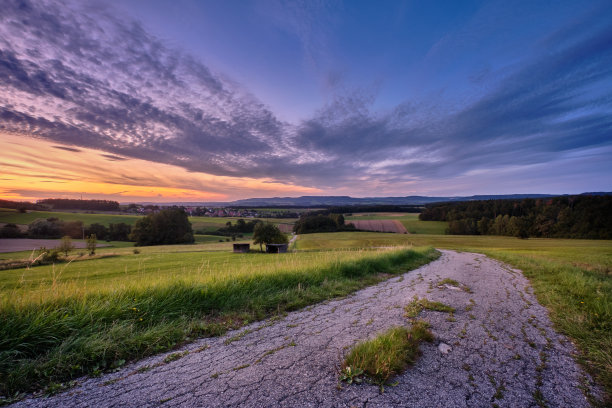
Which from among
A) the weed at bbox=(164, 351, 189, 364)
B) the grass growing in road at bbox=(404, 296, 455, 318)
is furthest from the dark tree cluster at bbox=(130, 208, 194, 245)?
the grass growing in road at bbox=(404, 296, 455, 318)

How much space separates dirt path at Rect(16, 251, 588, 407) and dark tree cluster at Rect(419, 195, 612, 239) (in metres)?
74.1

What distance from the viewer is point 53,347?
133 inches

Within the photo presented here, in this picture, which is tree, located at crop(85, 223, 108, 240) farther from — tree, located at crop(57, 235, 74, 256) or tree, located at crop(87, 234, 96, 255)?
tree, located at crop(57, 235, 74, 256)

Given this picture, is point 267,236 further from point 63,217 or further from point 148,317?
point 63,217

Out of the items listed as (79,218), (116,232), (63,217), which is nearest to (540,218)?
(63,217)

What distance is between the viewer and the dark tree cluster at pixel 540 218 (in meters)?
51.6

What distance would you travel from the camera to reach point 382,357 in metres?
2.99

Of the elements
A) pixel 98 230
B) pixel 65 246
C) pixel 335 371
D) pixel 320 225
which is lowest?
pixel 320 225

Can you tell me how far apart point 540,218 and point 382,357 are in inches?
3223

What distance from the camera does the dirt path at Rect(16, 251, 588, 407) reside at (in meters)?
2.51

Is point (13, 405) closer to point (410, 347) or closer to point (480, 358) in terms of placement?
point (410, 347)

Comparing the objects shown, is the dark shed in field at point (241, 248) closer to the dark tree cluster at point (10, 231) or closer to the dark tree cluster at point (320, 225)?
the dark tree cluster at point (10, 231)

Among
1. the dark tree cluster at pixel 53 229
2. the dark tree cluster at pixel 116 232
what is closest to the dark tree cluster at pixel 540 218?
the dark tree cluster at pixel 53 229

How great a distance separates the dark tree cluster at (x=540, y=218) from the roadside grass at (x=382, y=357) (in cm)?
7569
